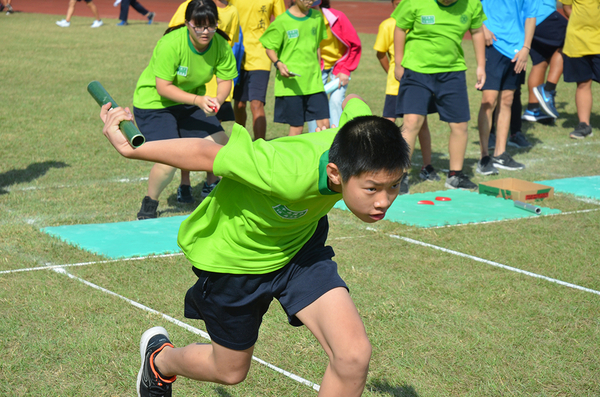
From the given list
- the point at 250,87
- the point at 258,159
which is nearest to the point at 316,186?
the point at 258,159

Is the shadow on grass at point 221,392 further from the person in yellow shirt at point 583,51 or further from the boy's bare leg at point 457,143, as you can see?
the person in yellow shirt at point 583,51

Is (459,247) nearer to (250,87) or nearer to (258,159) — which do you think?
(258,159)

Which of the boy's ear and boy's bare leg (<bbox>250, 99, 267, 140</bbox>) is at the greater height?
the boy's ear

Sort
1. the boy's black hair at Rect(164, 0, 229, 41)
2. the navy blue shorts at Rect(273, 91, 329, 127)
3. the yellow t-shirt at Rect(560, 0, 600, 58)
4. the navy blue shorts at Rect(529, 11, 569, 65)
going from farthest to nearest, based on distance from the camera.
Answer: the navy blue shorts at Rect(529, 11, 569, 65) → the yellow t-shirt at Rect(560, 0, 600, 58) → the navy blue shorts at Rect(273, 91, 329, 127) → the boy's black hair at Rect(164, 0, 229, 41)

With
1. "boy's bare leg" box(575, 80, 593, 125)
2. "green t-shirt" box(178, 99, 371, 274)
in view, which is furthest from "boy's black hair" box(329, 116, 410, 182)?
"boy's bare leg" box(575, 80, 593, 125)

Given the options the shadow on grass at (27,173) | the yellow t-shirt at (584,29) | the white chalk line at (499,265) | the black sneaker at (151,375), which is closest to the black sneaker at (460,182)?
the white chalk line at (499,265)

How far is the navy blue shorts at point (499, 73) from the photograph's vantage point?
26.9ft

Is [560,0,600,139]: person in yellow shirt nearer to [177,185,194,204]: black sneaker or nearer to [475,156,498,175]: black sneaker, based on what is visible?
[475,156,498,175]: black sneaker

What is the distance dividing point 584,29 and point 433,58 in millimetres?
4016

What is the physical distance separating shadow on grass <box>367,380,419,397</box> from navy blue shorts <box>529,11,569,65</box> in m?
9.01

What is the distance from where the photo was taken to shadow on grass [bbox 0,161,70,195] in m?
7.03

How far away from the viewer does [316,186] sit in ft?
8.56

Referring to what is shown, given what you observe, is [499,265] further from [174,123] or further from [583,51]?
[583,51]

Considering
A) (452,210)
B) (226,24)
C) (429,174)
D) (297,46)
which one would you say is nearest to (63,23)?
(226,24)
